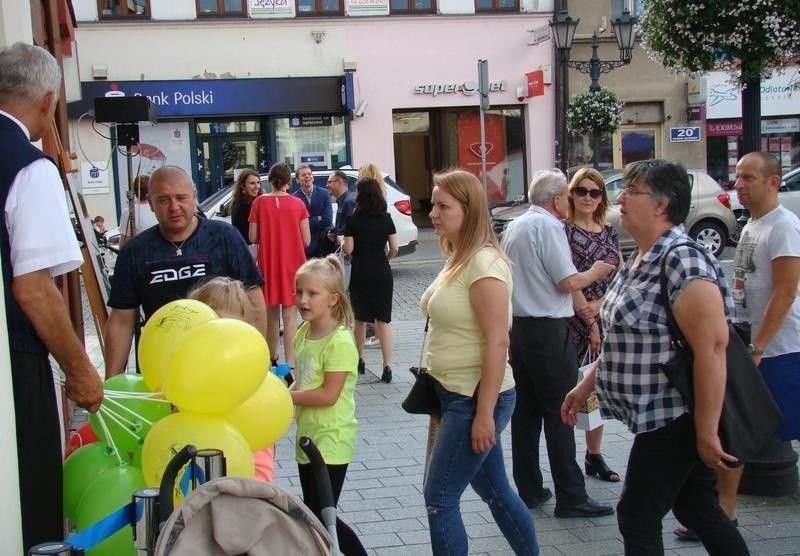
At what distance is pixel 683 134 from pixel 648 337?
74.4ft

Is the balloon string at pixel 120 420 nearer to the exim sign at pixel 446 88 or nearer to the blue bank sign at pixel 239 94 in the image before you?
the blue bank sign at pixel 239 94

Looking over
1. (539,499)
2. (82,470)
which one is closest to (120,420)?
(82,470)

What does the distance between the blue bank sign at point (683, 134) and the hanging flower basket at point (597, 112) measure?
13.9 ft

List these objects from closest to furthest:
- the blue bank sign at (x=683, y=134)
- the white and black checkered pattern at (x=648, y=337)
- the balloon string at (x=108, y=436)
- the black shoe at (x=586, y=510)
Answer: the balloon string at (x=108, y=436) < the white and black checkered pattern at (x=648, y=337) < the black shoe at (x=586, y=510) < the blue bank sign at (x=683, y=134)

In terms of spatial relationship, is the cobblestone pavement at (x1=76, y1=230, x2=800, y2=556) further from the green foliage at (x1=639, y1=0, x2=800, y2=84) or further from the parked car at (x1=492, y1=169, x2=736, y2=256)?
the parked car at (x1=492, y1=169, x2=736, y2=256)

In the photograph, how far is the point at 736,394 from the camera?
346 centimetres

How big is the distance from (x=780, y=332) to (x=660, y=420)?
1.65m

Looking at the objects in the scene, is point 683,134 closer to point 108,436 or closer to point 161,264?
point 161,264

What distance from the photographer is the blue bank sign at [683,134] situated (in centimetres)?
2481

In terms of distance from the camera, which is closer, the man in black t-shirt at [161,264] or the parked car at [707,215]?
the man in black t-shirt at [161,264]

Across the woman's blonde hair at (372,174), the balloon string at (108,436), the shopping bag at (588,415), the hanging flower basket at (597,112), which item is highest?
the hanging flower basket at (597,112)

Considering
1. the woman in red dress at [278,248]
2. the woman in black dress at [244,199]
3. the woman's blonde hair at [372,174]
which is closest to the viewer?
the woman's blonde hair at [372,174]

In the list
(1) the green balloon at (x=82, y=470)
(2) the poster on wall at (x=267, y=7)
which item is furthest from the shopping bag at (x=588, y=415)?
(2) the poster on wall at (x=267, y=7)

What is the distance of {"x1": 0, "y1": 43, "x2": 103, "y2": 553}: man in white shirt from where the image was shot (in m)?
3.05
